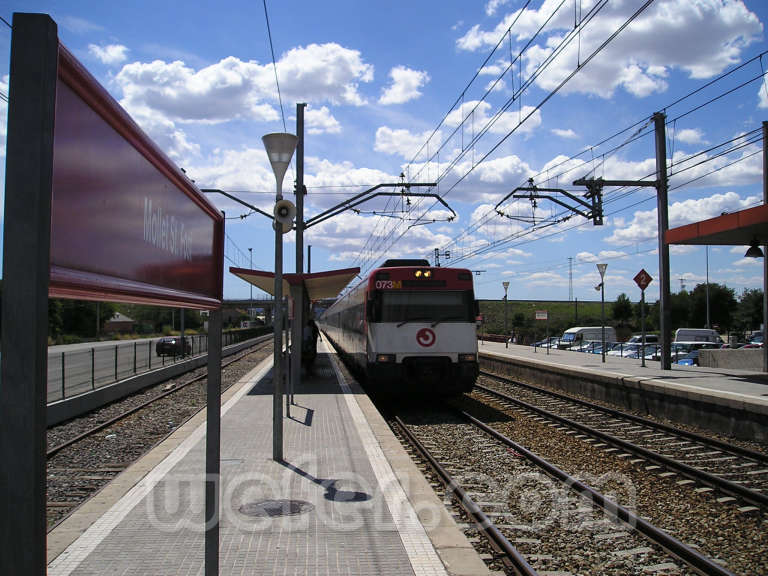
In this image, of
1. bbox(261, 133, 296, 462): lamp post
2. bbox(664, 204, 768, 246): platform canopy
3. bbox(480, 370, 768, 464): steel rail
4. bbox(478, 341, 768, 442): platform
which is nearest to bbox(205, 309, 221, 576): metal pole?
bbox(261, 133, 296, 462): lamp post

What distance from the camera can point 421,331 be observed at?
14.4m

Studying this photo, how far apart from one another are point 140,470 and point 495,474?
4.39 m

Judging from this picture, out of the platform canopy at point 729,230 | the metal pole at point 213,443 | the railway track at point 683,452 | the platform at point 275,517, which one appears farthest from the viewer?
the platform canopy at point 729,230

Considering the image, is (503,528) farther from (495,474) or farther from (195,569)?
(195,569)

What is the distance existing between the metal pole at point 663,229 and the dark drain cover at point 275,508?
14923 millimetres

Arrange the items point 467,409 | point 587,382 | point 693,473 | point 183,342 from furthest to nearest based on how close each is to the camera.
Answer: point 183,342 < point 587,382 < point 467,409 < point 693,473

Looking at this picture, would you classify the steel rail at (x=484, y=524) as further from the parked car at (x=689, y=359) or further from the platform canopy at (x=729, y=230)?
the parked car at (x=689, y=359)

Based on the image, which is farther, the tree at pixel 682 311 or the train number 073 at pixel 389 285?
the tree at pixel 682 311

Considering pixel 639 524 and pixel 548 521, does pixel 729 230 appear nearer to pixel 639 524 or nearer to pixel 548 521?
pixel 639 524

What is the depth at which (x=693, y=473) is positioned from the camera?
8.30 m

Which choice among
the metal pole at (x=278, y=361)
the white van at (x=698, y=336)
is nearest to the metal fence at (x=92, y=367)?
the metal pole at (x=278, y=361)

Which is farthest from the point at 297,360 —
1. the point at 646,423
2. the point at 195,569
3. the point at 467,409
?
the point at 195,569

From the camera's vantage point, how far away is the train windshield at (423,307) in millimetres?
14453

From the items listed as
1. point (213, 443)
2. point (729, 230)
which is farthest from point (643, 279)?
point (213, 443)
